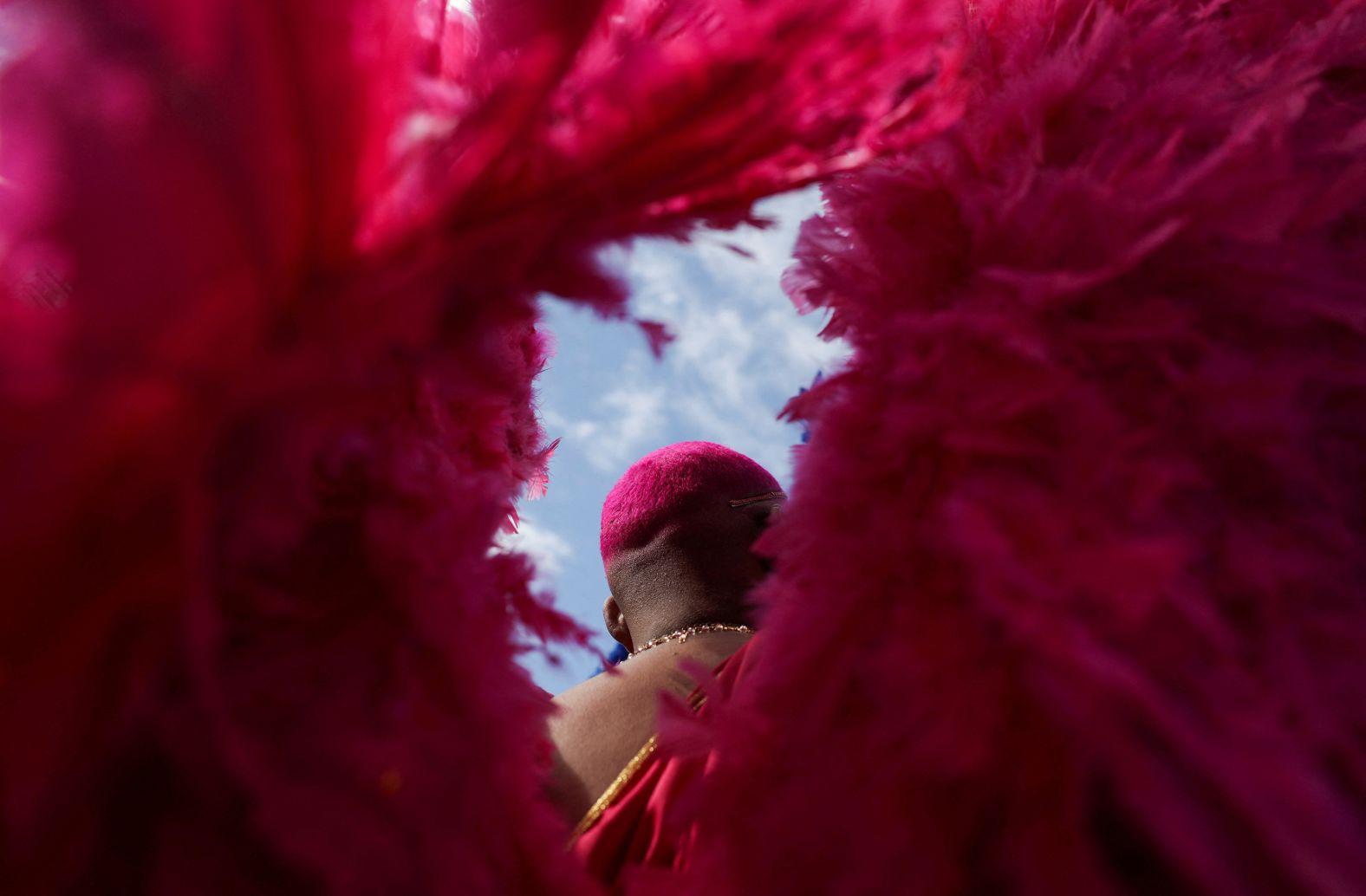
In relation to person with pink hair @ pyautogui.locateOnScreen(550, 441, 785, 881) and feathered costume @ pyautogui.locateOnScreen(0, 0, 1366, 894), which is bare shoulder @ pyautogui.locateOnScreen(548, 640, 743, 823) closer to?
person with pink hair @ pyautogui.locateOnScreen(550, 441, 785, 881)

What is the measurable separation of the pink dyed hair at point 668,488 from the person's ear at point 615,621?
21 cm

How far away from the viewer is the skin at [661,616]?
130 cm

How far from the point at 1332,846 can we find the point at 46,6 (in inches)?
30.8

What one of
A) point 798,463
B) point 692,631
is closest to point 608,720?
point 692,631

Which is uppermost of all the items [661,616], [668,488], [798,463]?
[668,488]

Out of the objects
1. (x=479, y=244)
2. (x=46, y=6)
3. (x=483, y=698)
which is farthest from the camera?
(x=483, y=698)

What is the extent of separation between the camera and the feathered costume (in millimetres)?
437

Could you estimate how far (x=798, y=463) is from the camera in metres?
0.75

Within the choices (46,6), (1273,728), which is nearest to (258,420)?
(46,6)

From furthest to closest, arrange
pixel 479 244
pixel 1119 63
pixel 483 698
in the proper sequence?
pixel 1119 63 < pixel 483 698 < pixel 479 244

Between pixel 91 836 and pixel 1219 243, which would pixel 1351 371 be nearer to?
pixel 1219 243

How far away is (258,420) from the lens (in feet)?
1.57

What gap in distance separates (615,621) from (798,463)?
4.78 ft

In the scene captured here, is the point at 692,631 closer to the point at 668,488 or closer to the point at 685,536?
the point at 685,536
